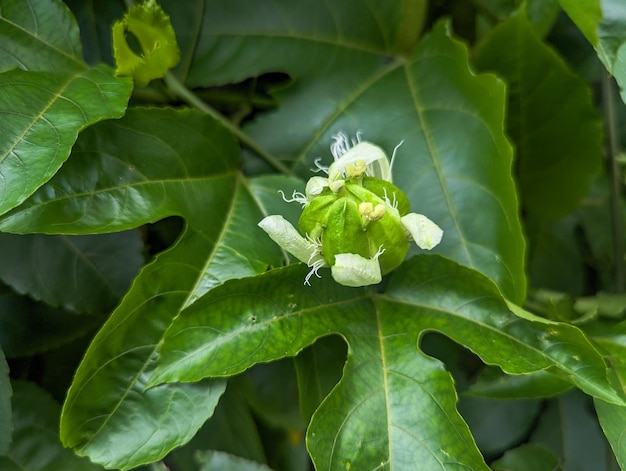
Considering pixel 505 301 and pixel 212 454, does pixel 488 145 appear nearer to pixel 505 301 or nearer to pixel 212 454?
pixel 505 301

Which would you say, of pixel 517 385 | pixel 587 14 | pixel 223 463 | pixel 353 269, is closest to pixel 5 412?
pixel 223 463

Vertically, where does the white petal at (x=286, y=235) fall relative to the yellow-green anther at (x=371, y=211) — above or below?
below

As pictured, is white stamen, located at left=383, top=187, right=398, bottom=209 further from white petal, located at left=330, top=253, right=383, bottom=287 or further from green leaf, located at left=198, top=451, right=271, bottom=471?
green leaf, located at left=198, top=451, right=271, bottom=471

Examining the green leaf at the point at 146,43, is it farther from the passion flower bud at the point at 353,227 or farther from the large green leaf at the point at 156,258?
the passion flower bud at the point at 353,227

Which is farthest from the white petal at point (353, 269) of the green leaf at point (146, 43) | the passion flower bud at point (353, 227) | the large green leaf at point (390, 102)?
the green leaf at point (146, 43)

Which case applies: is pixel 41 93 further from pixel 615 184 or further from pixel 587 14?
pixel 615 184

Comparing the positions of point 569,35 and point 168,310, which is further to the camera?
point 569,35

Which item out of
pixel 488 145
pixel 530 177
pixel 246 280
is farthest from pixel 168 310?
pixel 530 177
